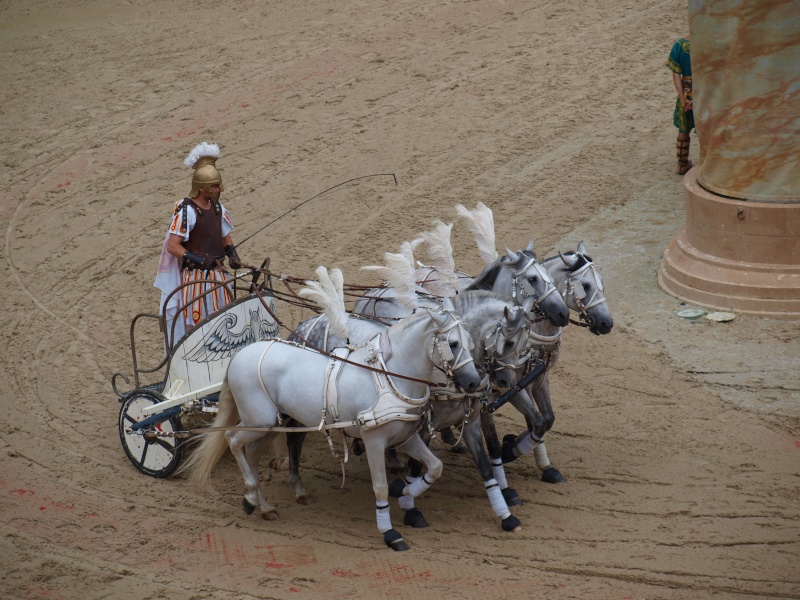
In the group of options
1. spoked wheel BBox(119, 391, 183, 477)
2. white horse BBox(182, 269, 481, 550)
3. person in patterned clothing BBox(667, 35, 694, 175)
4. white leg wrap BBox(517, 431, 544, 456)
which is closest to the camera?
white horse BBox(182, 269, 481, 550)

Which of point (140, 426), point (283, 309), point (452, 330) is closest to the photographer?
point (452, 330)

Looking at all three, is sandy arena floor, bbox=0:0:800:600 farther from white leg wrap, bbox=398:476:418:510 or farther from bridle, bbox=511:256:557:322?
bridle, bbox=511:256:557:322

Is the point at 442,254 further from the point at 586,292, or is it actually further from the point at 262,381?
the point at 262,381

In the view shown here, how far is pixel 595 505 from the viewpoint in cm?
775

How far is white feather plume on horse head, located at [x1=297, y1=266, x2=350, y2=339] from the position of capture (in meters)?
7.25

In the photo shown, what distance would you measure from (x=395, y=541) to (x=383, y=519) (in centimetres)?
17

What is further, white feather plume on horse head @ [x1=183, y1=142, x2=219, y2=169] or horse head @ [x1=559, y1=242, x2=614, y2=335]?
white feather plume on horse head @ [x1=183, y1=142, x2=219, y2=169]

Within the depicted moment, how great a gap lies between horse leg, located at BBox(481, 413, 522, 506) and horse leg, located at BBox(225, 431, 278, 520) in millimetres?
1666

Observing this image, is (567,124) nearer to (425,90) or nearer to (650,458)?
(425,90)

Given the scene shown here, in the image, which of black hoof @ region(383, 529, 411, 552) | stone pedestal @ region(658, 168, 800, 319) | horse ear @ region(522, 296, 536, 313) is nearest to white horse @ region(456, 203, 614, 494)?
horse ear @ region(522, 296, 536, 313)

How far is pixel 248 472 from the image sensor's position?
7.74 metres

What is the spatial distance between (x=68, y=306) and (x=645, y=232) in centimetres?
672

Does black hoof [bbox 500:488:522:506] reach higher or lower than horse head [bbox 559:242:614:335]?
lower


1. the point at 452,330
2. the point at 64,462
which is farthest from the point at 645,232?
the point at 64,462
